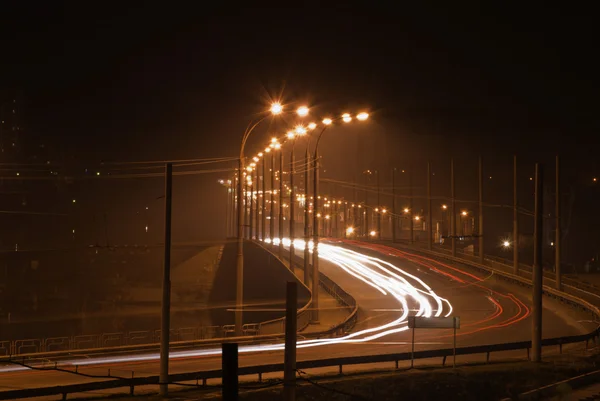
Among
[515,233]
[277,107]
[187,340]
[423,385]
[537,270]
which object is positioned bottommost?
[187,340]

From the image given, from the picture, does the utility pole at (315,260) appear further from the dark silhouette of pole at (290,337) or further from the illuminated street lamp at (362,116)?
the dark silhouette of pole at (290,337)

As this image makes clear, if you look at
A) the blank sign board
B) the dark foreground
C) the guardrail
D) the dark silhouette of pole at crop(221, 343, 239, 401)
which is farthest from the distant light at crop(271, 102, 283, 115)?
the dark silhouette of pole at crop(221, 343, 239, 401)

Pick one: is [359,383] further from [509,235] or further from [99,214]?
[99,214]

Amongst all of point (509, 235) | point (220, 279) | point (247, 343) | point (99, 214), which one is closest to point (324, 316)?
point (247, 343)

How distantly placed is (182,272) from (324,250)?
24162 mm

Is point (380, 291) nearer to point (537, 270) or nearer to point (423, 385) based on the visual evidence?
point (537, 270)

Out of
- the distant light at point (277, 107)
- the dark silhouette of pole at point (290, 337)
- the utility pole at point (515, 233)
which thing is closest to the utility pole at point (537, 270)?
Result: the distant light at point (277, 107)

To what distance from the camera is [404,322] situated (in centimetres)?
4106

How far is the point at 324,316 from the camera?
4281 cm

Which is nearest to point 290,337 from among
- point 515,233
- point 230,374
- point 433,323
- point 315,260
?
point 230,374

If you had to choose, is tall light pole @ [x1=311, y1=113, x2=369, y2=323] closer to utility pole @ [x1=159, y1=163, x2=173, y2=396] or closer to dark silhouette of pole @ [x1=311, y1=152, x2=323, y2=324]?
dark silhouette of pole @ [x1=311, y1=152, x2=323, y2=324]

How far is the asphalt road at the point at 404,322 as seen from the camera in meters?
26.5

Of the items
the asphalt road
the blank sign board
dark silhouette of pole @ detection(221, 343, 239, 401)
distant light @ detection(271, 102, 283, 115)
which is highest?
distant light @ detection(271, 102, 283, 115)

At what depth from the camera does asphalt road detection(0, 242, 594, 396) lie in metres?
26.5
